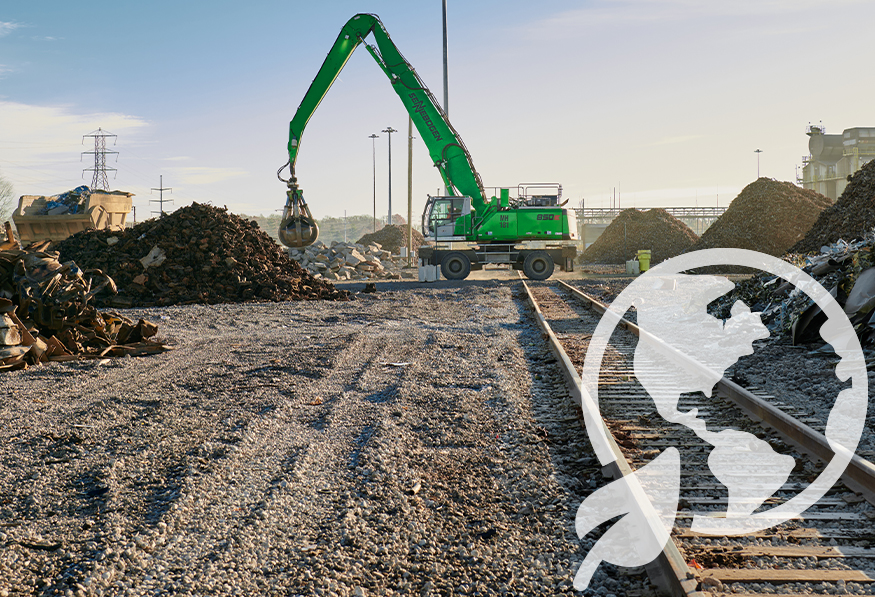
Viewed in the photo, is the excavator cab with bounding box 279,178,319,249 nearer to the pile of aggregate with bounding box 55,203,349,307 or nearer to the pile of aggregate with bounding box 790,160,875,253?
the pile of aggregate with bounding box 55,203,349,307

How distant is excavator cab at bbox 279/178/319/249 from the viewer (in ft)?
56.0

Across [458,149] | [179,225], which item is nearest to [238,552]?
[179,225]

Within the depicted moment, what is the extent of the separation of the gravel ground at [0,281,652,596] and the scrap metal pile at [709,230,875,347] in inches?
156

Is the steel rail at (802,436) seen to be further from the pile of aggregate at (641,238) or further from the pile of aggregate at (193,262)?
the pile of aggregate at (641,238)

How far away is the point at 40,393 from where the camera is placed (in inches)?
274

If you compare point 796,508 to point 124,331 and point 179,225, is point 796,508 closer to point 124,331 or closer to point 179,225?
point 124,331

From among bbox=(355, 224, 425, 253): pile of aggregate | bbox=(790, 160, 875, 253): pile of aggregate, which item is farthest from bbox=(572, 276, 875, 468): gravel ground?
bbox=(355, 224, 425, 253): pile of aggregate

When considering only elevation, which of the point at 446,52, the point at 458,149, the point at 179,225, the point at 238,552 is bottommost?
the point at 238,552

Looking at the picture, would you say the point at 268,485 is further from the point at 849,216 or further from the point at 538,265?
the point at 538,265

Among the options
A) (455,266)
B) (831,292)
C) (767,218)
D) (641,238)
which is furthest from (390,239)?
(831,292)

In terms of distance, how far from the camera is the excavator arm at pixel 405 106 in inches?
682

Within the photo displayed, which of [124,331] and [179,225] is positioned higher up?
[179,225]

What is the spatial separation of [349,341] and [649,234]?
3857 cm

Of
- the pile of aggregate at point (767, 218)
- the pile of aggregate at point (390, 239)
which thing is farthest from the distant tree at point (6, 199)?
the pile of aggregate at point (767, 218)
